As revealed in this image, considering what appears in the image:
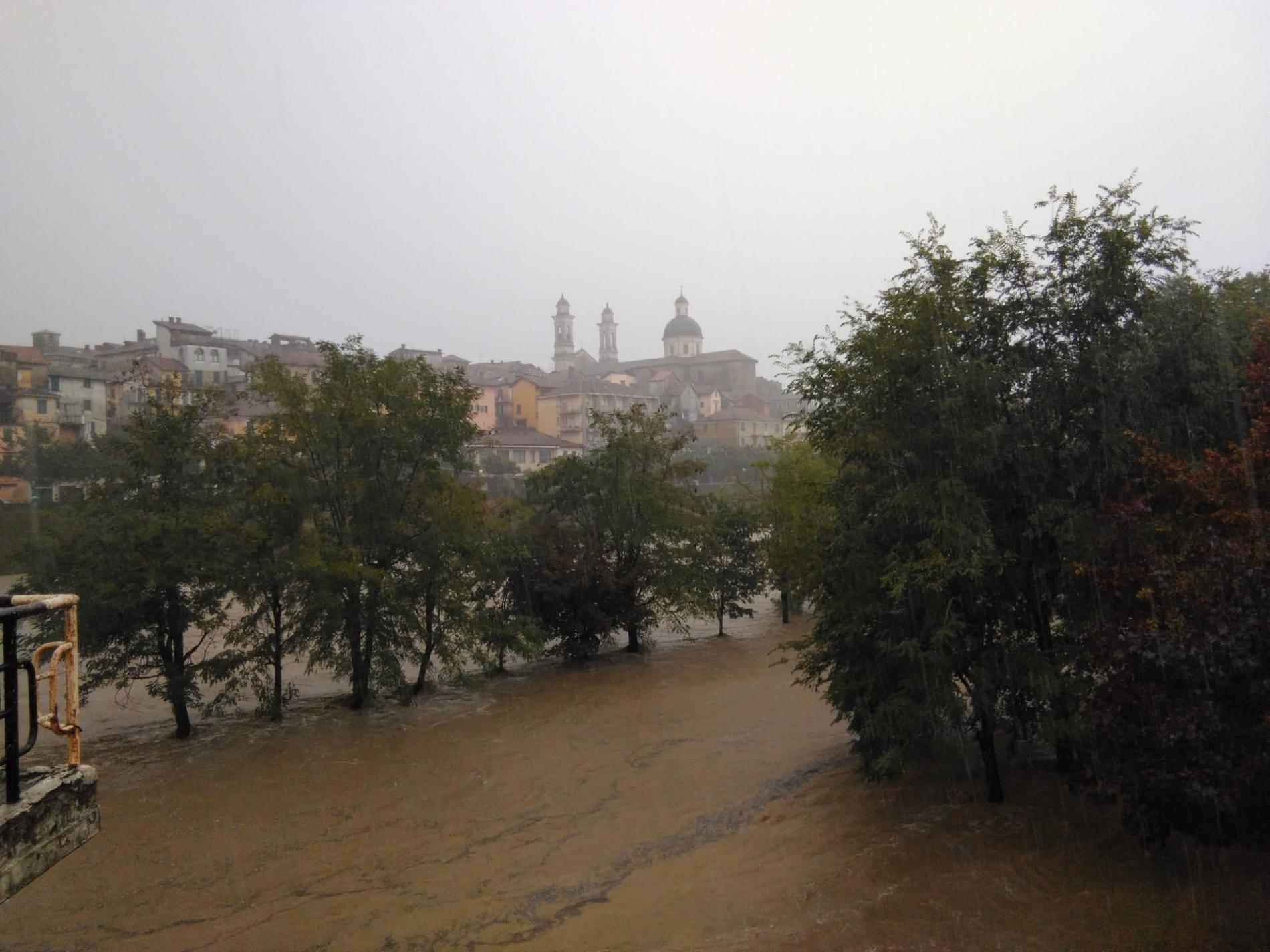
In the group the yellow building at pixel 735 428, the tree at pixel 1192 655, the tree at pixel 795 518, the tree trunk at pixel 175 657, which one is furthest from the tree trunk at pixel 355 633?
the yellow building at pixel 735 428

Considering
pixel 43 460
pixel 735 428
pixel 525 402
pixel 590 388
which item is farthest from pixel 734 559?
pixel 735 428

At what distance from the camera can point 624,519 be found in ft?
70.5

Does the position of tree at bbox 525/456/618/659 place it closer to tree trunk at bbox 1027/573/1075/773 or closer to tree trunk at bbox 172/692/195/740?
tree trunk at bbox 172/692/195/740

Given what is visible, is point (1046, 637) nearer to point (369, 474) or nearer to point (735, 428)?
point (369, 474)

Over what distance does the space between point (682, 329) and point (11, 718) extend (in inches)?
4721

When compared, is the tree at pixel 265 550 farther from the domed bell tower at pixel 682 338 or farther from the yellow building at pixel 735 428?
the domed bell tower at pixel 682 338

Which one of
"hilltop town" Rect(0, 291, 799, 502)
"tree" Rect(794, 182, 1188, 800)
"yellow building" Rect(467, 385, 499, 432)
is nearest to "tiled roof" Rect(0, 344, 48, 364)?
"hilltop town" Rect(0, 291, 799, 502)

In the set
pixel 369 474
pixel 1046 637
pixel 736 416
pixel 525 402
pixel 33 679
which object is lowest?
pixel 1046 637

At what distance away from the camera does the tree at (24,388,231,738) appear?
571 inches

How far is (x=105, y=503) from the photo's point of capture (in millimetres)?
15156

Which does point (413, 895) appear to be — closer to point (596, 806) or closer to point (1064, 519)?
point (596, 806)

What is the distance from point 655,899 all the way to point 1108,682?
449 centimetres

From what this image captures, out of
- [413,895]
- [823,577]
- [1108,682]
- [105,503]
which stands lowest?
[413,895]

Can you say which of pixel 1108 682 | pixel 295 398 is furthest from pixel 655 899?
pixel 295 398
